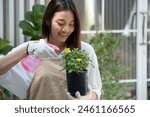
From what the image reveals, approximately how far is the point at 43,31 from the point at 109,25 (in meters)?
1.86

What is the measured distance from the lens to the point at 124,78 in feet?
10.5

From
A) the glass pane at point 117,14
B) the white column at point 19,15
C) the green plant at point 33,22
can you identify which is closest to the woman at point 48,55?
the green plant at point 33,22

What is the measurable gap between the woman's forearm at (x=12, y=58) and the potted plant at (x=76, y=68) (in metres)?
0.12

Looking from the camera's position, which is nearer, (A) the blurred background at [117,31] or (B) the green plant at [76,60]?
(B) the green plant at [76,60]

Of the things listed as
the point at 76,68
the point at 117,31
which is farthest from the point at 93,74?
the point at 117,31

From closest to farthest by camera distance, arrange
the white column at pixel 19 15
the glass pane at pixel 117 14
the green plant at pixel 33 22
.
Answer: the green plant at pixel 33 22, the white column at pixel 19 15, the glass pane at pixel 117 14

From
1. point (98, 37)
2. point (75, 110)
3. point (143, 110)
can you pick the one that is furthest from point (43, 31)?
point (98, 37)

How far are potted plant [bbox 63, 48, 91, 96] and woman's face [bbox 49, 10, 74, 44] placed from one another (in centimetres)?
4

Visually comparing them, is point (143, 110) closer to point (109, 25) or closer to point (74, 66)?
point (74, 66)

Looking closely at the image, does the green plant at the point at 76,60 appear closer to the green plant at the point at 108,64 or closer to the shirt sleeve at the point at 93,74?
the shirt sleeve at the point at 93,74

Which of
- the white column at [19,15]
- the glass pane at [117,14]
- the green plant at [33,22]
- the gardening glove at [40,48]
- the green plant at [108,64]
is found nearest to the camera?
the gardening glove at [40,48]

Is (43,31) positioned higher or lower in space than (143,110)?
higher

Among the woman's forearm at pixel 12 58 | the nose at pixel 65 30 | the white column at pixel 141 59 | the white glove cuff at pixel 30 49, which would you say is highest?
the nose at pixel 65 30

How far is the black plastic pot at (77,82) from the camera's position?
1.20 meters
